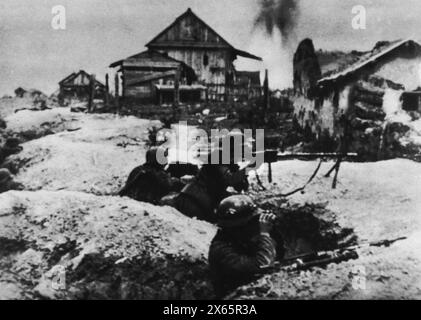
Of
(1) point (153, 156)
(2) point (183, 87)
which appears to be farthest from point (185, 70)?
(1) point (153, 156)

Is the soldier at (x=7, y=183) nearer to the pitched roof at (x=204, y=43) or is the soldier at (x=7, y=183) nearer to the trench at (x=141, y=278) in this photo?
the trench at (x=141, y=278)

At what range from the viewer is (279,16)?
22.2ft

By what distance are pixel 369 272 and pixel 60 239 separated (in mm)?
3414

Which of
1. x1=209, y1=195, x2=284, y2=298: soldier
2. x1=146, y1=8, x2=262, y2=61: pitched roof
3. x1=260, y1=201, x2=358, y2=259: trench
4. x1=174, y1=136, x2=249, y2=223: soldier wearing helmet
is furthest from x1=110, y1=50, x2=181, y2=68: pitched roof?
x1=209, y1=195, x2=284, y2=298: soldier

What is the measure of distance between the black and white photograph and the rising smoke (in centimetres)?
2

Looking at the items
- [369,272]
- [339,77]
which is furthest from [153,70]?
[369,272]

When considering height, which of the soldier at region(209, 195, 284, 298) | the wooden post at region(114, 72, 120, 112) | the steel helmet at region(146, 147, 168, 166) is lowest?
the soldier at region(209, 195, 284, 298)

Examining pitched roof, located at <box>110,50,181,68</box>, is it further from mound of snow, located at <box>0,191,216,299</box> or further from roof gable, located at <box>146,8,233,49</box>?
mound of snow, located at <box>0,191,216,299</box>

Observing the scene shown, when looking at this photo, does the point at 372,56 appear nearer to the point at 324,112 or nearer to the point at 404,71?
the point at 404,71

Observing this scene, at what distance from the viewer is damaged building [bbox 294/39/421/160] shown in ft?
22.1

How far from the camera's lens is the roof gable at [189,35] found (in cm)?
694

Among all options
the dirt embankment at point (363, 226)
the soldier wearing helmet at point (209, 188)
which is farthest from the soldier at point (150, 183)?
the dirt embankment at point (363, 226)

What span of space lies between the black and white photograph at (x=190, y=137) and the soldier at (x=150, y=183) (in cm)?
2

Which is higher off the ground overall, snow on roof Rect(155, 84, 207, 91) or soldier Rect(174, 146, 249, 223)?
snow on roof Rect(155, 84, 207, 91)
